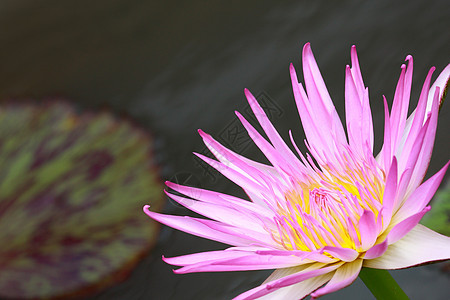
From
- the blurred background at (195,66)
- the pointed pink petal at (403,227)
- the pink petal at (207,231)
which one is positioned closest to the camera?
the pointed pink petal at (403,227)

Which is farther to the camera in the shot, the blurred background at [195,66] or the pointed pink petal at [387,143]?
the blurred background at [195,66]

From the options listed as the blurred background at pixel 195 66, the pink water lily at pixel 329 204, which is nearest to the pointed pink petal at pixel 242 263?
the pink water lily at pixel 329 204

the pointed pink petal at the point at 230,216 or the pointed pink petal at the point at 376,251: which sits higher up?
the pointed pink petal at the point at 230,216

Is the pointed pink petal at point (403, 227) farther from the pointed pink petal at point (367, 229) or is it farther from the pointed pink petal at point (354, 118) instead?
the pointed pink petal at point (354, 118)

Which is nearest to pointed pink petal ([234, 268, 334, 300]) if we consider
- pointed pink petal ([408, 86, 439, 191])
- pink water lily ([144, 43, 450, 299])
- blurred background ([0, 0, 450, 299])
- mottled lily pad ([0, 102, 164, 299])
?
pink water lily ([144, 43, 450, 299])

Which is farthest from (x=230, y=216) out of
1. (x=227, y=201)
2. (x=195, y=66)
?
(x=195, y=66)

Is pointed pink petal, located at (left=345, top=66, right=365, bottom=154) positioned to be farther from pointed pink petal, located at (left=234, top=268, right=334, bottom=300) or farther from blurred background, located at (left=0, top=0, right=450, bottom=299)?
blurred background, located at (left=0, top=0, right=450, bottom=299)

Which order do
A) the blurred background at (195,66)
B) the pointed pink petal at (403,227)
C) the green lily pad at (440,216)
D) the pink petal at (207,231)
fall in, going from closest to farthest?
1. the pointed pink petal at (403,227)
2. the pink petal at (207,231)
3. the green lily pad at (440,216)
4. the blurred background at (195,66)

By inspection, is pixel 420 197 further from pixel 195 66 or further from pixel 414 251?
pixel 195 66
